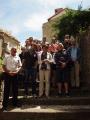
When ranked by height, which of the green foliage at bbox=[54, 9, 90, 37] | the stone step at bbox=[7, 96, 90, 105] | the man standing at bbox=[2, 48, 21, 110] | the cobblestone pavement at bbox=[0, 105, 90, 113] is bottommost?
the cobblestone pavement at bbox=[0, 105, 90, 113]

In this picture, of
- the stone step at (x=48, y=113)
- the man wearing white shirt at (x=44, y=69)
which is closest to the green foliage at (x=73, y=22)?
the man wearing white shirt at (x=44, y=69)

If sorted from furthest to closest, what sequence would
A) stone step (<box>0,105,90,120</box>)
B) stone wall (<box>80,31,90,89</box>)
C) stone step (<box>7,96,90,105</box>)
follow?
stone wall (<box>80,31,90,89</box>) → stone step (<box>7,96,90,105</box>) → stone step (<box>0,105,90,120</box>)

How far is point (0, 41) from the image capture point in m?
30.2

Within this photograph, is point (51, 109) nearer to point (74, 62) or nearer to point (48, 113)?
point (48, 113)

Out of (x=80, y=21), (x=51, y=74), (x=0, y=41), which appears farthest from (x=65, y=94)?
(x=0, y=41)

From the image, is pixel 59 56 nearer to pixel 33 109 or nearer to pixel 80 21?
pixel 33 109

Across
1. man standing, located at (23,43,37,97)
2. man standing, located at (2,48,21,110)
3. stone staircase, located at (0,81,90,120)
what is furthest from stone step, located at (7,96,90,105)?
man standing, located at (2,48,21,110)

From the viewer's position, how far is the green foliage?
24.1m

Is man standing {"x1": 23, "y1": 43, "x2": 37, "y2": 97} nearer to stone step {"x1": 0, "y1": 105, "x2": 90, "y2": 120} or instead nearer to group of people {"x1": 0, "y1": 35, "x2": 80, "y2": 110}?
group of people {"x1": 0, "y1": 35, "x2": 80, "y2": 110}

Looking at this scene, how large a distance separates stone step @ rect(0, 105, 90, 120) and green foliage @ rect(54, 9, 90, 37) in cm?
1102

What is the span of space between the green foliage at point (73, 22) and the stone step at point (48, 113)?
36.2 feet

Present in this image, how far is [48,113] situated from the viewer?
1241 centimetres

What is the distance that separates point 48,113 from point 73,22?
1315 centimetres

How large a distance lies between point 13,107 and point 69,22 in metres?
12.3
